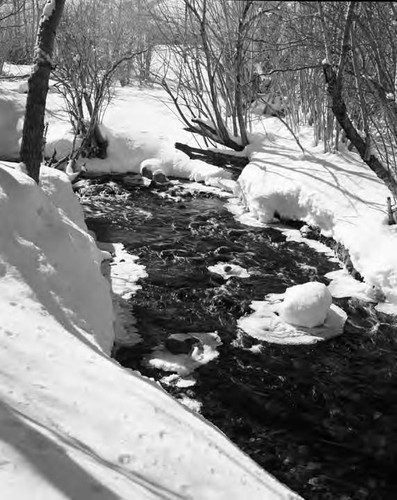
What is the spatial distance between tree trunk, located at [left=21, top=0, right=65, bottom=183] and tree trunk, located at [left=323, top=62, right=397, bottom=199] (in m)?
3.09

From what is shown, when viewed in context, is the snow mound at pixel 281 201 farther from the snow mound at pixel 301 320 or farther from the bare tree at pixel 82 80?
the bare tree at pixel 82 80

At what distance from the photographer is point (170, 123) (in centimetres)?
1374

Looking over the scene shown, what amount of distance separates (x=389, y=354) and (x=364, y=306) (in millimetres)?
979

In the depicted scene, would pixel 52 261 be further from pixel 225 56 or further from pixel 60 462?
pixel 225 56

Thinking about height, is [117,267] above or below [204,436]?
below

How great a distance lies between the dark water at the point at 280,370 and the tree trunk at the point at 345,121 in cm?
135

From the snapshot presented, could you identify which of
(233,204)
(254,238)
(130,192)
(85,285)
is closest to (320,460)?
(85,285)

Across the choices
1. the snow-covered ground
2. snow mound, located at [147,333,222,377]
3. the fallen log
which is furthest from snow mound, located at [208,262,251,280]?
the fallen log

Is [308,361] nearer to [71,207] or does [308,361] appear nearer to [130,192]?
[71,207]

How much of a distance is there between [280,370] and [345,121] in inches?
139

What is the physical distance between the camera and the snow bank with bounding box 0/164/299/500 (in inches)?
86.1

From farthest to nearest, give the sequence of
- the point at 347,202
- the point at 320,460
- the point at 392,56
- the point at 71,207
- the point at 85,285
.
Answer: the point at 347,202
the point at 392,56
the point at 71,207
the point at 85,285
the point at 320,460

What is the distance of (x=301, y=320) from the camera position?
5625 millimetres

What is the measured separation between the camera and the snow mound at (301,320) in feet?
18.1
